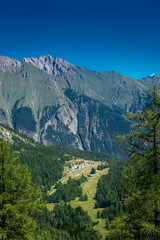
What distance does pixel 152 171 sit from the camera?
1708 cm

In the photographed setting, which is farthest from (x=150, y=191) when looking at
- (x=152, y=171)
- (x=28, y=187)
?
(x=28, y=187)

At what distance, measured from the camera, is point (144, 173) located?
55.8 feet

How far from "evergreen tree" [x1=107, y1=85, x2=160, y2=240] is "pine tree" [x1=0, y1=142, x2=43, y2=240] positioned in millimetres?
8040

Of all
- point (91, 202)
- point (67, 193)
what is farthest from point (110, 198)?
point (67, 193)

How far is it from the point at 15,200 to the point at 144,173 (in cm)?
1286

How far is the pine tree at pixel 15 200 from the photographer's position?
17.0m

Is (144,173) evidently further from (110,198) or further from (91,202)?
(91,202)

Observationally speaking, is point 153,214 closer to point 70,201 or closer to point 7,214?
point 7,214

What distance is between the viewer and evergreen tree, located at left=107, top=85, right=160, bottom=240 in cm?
1559

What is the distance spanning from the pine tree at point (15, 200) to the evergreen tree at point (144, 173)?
26.4ft

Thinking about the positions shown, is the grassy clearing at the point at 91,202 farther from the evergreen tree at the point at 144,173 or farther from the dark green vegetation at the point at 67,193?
the evergreen tree at the point at 144,173

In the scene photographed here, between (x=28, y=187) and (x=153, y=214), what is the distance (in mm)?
12291

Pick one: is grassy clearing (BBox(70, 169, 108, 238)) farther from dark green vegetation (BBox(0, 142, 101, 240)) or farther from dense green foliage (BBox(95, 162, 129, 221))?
dark green vegetation (BBox(0, 142, 101, 240))

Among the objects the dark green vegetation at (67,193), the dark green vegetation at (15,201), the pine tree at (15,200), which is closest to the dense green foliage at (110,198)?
the dark green vegetation at (67,193)
